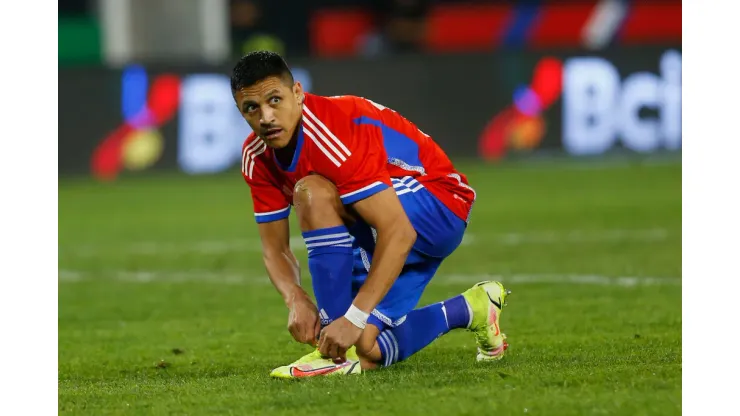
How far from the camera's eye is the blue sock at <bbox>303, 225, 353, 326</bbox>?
4449mm

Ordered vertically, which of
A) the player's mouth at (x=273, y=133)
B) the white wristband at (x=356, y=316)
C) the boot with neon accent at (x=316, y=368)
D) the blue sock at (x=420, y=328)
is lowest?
the boot with neon accent at (x=316, y=368)

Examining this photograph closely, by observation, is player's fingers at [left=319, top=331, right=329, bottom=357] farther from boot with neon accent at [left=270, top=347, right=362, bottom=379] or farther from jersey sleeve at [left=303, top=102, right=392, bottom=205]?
jersey sleeve at [left=303, top=102, right=392, bottom=205]

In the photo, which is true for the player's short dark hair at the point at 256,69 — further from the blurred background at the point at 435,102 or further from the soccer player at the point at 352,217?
the blurred background at the point at 435,102

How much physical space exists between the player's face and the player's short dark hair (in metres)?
0.02

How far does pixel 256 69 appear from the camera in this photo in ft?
14.3

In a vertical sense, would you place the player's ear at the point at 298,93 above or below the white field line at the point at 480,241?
above

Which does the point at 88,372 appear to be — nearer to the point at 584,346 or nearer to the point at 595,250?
the point at 584,346

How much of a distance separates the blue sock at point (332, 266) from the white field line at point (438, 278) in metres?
3.16

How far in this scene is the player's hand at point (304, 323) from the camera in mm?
4570

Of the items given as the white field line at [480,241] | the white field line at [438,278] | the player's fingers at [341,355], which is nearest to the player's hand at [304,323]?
the player's fingers at [341,355]

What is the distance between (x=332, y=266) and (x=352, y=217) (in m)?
0.20

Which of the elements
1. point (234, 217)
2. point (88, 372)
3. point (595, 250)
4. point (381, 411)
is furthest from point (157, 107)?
point (381, 411)

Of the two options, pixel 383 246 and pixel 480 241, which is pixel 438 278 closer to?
pixel 480 241

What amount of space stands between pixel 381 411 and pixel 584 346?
1.57m
